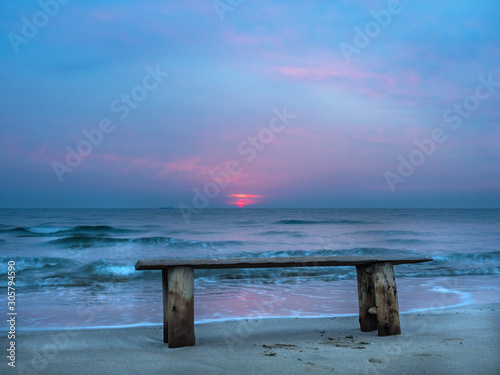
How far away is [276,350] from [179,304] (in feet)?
3.52

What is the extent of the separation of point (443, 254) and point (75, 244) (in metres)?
18.6

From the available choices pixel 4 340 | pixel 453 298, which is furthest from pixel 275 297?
pixel 4 340

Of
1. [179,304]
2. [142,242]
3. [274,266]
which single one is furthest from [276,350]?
[142,242]

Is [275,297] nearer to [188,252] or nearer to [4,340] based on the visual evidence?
[4,340]

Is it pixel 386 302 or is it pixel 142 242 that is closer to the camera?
pixel 386 302

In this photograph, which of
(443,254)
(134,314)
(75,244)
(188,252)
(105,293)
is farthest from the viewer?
(75,244)

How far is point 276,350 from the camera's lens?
13.4 feet

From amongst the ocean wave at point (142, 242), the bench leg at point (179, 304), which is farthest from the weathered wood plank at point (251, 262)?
the ocean wave at point (142, 242)

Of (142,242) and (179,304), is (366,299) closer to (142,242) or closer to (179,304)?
(179,304)

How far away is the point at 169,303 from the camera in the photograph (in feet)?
13.8

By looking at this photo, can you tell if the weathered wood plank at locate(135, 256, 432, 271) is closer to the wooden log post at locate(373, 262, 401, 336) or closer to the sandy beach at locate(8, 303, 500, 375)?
the wooden log post at locate(373, 262, 401, 336)

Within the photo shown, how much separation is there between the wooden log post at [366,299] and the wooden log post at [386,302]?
7.9 inches

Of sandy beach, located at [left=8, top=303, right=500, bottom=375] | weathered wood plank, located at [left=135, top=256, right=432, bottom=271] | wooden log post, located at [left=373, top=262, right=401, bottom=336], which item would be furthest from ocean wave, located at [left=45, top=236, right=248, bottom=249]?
weathered wood plank, located at [left=135, top=256, right=432, bottom=271]

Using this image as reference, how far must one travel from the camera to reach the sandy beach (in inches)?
137
